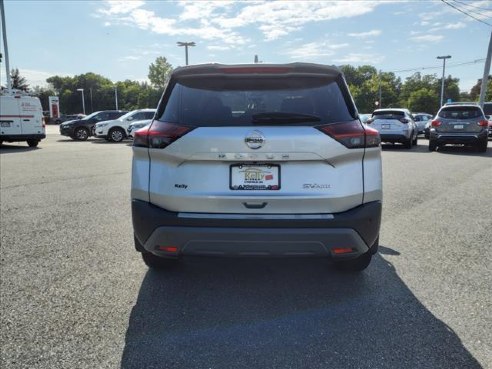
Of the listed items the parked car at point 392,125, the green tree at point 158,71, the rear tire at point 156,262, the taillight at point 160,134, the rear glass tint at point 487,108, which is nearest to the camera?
the taillight at point 160,134

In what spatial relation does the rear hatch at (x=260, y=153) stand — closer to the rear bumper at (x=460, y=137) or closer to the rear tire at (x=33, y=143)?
the rear bumper at (x=460, y=137)

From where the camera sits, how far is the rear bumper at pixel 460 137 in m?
15.5

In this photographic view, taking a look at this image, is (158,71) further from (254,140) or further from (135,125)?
(254,140)

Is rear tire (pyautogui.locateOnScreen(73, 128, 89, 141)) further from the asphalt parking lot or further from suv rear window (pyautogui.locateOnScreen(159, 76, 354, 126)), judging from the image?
suv rear window (pyautogui.locateOnScreen(159, 76, 354, 126))

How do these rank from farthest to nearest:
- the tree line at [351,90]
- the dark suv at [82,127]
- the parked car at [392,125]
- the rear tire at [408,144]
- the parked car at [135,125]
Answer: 1. the tree line at [351,90]
2. the dark suv at [82,127]
3. the parked car at [135,125]
4. the rear tire at [408,144]
5. the parked car at [392,125]

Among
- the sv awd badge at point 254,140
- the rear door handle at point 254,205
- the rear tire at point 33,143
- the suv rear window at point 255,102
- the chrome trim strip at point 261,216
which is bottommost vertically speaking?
the rear tire at point 33,143

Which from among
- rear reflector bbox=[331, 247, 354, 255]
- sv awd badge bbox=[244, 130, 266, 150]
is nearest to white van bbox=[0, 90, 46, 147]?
sv awd badge bbox=[244, 130, 266, 150]

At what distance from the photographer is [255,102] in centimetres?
322

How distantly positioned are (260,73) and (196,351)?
6.46ft

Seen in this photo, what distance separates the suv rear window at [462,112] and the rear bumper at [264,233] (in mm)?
14330

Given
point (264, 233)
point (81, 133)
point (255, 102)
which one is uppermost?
point (255, 102)

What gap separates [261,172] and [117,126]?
2174 centimetres

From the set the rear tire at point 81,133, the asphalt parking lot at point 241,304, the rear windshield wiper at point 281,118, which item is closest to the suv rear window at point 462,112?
the asphalt parking lot at point 241,304

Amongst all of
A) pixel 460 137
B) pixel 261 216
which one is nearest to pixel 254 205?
pixel 261 216
